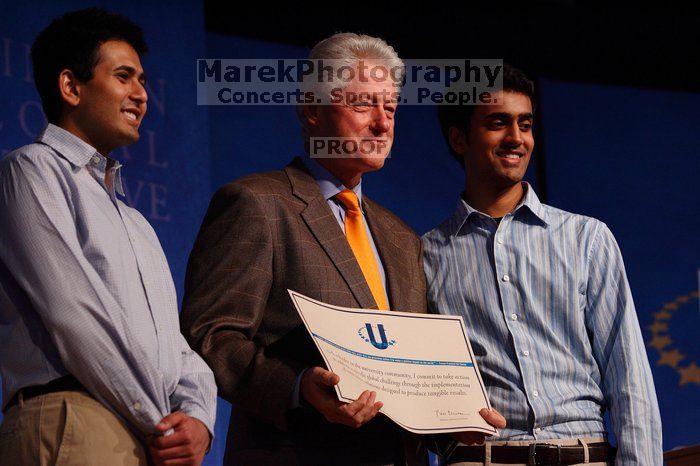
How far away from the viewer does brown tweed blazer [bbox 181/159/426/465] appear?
2.12m

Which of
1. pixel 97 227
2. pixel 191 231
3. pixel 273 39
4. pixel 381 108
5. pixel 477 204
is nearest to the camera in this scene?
pixel 97 227

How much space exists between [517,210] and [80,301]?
1.27 m

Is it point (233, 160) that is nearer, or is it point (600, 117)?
point (233, 160)

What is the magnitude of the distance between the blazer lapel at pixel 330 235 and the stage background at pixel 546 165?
1.44 metres

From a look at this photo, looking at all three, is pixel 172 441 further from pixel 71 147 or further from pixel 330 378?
pixel 71 147

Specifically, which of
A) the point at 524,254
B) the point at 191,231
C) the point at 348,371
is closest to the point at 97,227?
the point at 348,371

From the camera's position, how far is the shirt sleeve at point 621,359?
2.40 metres

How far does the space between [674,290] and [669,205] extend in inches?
16.2

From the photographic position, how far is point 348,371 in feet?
6.65

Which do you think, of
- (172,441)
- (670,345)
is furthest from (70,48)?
(670,345)

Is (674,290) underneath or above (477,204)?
underneath

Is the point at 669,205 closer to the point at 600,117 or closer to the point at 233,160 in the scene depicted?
the point at 600,117

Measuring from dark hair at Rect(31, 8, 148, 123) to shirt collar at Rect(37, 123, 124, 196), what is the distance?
0.41ft

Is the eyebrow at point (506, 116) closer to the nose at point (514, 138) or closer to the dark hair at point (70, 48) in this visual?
the nose at point (514, 138)
